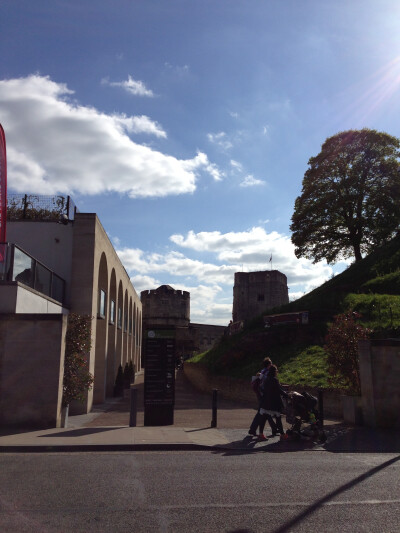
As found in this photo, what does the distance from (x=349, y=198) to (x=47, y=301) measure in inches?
1202

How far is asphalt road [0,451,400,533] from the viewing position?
15.4 ft

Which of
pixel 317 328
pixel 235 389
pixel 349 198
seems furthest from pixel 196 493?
pixel 349 198

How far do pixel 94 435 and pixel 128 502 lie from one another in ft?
17.0

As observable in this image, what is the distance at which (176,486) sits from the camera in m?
6.10

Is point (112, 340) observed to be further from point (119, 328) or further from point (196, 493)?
point (196, 493)

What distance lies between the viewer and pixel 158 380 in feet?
40.6

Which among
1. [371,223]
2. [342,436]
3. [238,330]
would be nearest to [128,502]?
[342,436]

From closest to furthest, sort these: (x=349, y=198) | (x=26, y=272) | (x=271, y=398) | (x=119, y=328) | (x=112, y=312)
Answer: (x=271, y=398) < (x=26, y=272) < (x=112, y=312) < (x=119, y=328) < (x=349, y=198)

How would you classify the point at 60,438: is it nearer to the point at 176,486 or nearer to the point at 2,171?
the point at 176,486

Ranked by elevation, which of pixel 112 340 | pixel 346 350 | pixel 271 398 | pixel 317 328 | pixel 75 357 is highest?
pixel 317 328

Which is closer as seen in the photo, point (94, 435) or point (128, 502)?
point (128, 502)

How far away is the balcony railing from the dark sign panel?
13.0 ft

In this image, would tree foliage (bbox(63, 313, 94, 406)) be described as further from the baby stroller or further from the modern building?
the baby stroller

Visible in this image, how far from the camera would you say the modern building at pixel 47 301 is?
37.6ft
